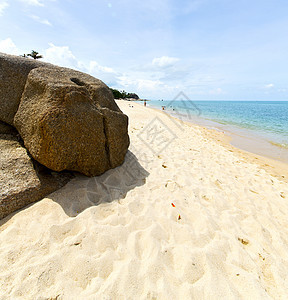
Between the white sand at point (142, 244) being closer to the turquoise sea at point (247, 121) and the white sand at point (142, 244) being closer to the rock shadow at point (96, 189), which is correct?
the rock shadow at point (96, 189)

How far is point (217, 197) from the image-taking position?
3.31 m

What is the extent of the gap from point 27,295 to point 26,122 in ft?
7.81

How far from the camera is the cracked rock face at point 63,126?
253 cm

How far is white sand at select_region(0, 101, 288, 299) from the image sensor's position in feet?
5.29

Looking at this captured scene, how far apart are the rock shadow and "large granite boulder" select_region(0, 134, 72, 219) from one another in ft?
0.60

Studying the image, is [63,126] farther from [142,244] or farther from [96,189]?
[142,244]

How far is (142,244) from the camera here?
6.82 feet

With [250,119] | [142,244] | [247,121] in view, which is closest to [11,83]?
[142,244]

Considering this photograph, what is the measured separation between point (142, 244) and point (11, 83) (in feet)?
11.5

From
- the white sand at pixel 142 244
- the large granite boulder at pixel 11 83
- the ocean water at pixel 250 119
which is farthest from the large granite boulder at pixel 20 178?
the ocean water at pixel 250 119

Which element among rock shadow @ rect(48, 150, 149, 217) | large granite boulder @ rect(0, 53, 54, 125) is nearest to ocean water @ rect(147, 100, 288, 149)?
rock shadow @ rect(48, 150, 149, 217)

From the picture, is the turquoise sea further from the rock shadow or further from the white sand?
the white sand

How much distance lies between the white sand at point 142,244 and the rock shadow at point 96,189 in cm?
2

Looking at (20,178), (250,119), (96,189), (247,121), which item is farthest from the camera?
(250,119)
